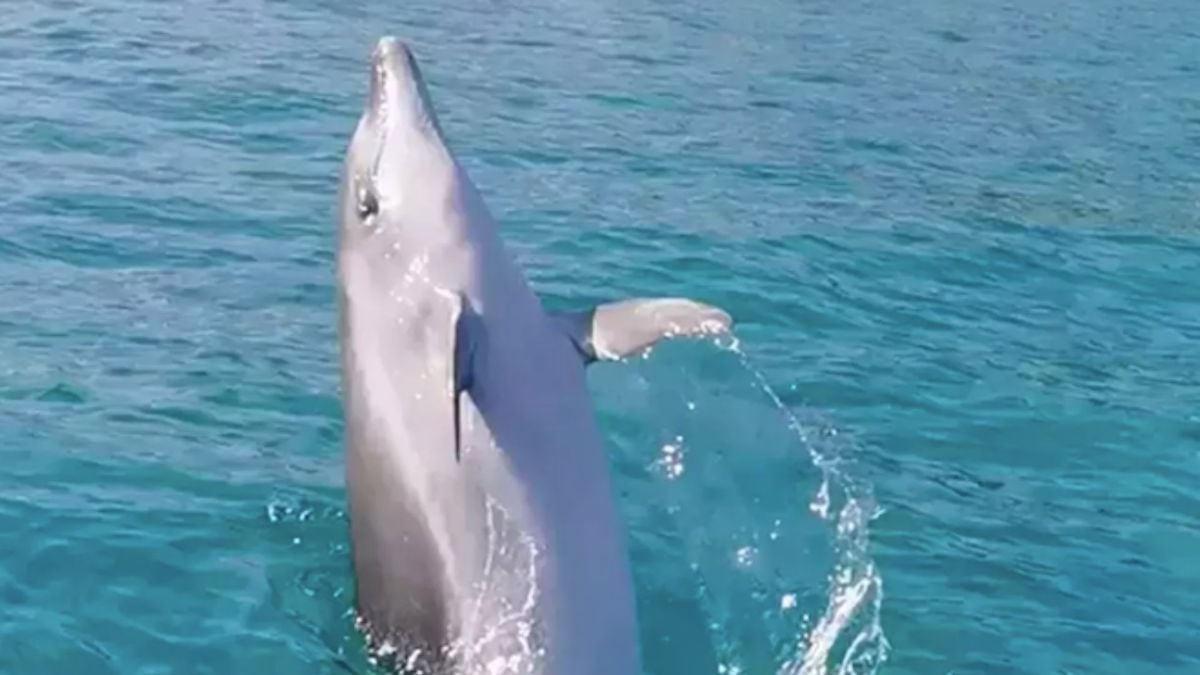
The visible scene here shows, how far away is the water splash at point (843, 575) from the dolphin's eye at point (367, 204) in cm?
138

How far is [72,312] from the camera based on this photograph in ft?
41.2

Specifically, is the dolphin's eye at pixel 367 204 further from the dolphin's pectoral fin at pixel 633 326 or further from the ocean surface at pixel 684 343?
the ocean surface at pixel 684 343

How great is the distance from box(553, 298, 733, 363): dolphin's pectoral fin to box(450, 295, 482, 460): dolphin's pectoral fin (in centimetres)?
39

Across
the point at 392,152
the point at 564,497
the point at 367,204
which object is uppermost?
the point at 392,152

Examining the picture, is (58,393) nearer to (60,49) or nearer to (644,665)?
(644,665)

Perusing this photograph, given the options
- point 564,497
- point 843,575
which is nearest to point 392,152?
point 564,497

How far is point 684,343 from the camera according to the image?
1235 centimetres

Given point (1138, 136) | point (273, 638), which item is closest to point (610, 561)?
point (273, 638)

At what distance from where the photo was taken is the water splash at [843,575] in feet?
30.0

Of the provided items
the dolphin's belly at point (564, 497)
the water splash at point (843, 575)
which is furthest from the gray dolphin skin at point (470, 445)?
the water splash at point (843, 575)

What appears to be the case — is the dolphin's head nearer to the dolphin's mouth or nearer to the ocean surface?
the dolphin's mouth

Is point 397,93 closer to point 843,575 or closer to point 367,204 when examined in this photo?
point 367,204

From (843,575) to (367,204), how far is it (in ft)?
10.1

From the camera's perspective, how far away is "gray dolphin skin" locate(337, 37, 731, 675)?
7.57 m
